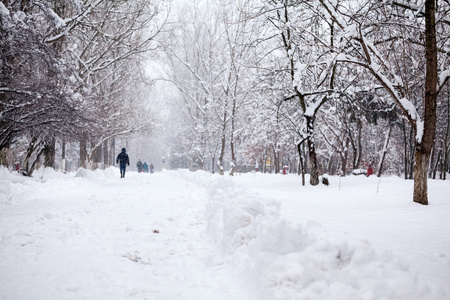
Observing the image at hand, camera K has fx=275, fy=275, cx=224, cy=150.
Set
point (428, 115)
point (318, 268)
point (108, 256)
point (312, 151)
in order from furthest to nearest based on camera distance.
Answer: point (312, 151)
point (428, 115)
point (108, 256)
point (318, 268)

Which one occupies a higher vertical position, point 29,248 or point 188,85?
point 188,85

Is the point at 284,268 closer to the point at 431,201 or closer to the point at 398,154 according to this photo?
the point at 431,201

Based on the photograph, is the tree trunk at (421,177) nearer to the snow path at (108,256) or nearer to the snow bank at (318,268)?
the snow bank at (318,268)

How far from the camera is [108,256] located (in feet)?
11.4

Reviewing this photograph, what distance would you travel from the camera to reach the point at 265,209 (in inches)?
166

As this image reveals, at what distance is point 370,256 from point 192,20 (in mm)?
24839

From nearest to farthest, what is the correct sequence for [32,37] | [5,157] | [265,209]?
1. [265,209]
2. [32,37]
3. [5,157]

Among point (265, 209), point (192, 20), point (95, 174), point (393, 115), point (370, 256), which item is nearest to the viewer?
point (370, 256)

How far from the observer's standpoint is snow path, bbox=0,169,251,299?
263 centimetres

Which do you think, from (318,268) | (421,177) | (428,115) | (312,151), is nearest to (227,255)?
(318,268)

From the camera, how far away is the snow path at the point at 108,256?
2633 mm

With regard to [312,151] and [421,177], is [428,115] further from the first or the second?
[312,151]

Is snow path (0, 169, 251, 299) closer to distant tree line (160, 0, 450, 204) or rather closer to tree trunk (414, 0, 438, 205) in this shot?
distant tree line (160, 0, 450, 204)

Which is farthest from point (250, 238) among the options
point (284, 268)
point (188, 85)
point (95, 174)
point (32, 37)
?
point (188, 85)
